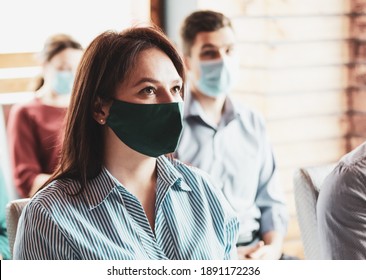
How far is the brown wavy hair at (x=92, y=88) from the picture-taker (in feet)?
4.25

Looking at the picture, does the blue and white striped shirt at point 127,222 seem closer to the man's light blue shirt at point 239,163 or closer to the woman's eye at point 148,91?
the woman's eye at point 148,91

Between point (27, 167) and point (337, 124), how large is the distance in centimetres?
124

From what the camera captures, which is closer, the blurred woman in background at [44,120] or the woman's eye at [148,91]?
the woman's eye at [148,91]

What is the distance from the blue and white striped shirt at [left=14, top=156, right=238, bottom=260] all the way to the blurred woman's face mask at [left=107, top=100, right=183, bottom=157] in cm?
5

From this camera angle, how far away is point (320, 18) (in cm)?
269

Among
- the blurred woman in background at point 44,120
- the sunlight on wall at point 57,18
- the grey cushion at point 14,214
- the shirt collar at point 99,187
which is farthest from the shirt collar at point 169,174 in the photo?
the sunlight on wall at point 57,18

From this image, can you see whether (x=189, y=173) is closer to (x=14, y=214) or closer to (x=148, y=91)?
(x=148, y=91)

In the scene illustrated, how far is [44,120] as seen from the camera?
2.40m

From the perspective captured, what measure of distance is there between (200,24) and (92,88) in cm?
102

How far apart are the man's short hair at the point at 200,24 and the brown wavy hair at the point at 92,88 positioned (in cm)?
94

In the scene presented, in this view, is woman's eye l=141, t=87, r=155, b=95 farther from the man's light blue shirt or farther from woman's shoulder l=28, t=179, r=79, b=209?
the man's light blue shirt

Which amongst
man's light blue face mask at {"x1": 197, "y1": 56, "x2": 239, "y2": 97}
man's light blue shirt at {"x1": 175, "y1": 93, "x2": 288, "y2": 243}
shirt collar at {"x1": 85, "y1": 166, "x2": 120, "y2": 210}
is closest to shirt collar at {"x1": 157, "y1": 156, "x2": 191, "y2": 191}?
shirt collar at {"x1": 85, "y1": 166, "x2": 120, "y2": 210}

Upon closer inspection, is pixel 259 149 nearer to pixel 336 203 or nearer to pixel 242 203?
pixel 242 203

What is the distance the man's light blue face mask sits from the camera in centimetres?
226
